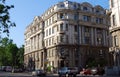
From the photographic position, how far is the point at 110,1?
5706 cm

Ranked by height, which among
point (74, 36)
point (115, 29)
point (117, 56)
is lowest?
point (117, 56)

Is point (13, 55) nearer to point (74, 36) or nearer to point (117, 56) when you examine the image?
point (74, 36)

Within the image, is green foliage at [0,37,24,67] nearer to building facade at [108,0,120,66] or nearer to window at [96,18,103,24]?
window at [96,18,103,24]

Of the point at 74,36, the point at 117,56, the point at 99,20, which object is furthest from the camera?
the point at 99,20

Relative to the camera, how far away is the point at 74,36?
270 feet

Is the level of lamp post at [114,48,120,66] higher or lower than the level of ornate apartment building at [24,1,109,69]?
lower

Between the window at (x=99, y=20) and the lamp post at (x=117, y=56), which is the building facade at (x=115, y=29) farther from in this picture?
the window at (x=99, y=20)

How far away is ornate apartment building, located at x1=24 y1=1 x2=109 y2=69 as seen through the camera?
3144 inches

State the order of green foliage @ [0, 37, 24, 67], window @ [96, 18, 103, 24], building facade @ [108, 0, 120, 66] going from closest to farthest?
building facade @ [108, 0, 120, 66] < window @ [96, 18, 103, 24] < green foliage @ [0, 37, 24, 67]

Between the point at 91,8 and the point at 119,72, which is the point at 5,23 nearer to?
the point at 119,72

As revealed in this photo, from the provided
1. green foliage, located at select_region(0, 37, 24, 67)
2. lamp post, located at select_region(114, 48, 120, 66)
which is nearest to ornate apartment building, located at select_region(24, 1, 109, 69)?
lamp post, located at select_region(114, 48, 120, 66)

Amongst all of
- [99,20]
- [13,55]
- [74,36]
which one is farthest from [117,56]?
[13,55]

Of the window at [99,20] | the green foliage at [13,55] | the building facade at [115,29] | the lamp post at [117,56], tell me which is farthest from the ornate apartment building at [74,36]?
the green foliage at [13,55]

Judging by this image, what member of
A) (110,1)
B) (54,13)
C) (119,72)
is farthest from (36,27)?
(119,72)
